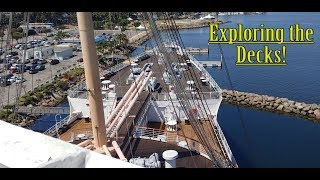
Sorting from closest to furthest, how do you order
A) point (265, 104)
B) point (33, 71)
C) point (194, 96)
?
point (194, 96) < point (265, 104) < point (33, 71)

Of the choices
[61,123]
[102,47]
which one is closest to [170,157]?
[61,123]

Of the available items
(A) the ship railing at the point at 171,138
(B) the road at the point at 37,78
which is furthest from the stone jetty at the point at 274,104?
(B) the road at the point at 37,78

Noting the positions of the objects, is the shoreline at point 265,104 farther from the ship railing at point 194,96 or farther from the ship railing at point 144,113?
the ship railing at point 144,113

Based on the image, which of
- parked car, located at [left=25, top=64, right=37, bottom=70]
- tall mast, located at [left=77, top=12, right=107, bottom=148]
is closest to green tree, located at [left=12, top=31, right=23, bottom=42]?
parked car, located at [left=25, top=64, right=37, bottom=70]

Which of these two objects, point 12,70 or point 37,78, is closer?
point 37,78

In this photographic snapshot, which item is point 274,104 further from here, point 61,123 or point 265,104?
point 61,123
